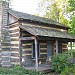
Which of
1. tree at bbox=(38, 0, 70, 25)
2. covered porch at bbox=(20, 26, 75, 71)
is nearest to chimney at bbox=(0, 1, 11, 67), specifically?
covered porch at bbox=(20, 26, 75, 71)

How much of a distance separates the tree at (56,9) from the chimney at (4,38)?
1938cm

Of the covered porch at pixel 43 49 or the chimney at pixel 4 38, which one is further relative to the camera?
the chimney at pixel 4 38

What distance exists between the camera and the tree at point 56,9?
116 ft

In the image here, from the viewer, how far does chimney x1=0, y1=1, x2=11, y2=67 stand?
16.5 metres

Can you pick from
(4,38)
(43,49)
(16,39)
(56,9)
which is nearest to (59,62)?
(43,49)

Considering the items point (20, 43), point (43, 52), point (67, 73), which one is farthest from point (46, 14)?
point (67, 73)

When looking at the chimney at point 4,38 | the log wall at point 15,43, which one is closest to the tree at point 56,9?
the chimney at point 4,38

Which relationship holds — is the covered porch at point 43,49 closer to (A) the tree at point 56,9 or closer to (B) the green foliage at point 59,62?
(B) the green foliage at point 59,62

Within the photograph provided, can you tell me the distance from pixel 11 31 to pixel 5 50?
6.10 ft

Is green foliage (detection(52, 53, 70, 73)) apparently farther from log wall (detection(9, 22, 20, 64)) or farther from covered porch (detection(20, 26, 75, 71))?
log wall (detection(9, 22, 20, 64))

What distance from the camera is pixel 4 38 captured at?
1669 centimetres

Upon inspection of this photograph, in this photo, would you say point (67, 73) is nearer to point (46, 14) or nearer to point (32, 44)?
point (32, 44)

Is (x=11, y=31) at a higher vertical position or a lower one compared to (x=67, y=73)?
higher

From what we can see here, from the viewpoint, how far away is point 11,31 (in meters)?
17.0
